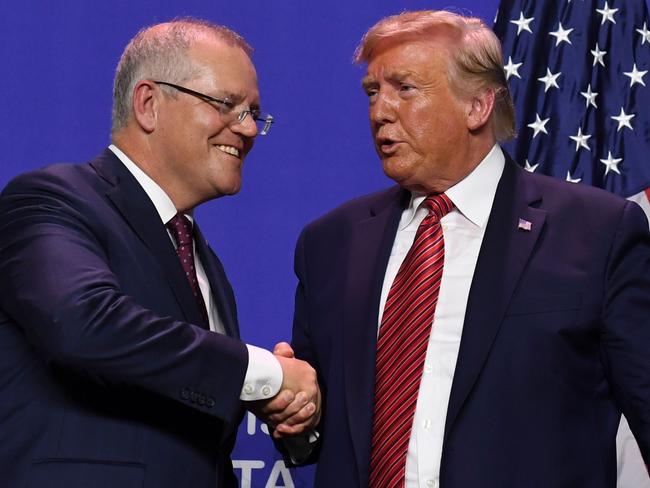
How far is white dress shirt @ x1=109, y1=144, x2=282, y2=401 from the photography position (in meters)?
2.12

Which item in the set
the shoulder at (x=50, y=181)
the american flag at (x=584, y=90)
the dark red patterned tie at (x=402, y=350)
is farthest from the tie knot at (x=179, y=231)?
the american flag at (x=584, y=90)

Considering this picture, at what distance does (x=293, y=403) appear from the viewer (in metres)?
2.23

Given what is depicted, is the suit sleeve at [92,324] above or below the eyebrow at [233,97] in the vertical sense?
below

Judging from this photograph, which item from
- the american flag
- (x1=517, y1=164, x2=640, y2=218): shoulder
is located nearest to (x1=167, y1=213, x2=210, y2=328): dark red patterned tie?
(x1=517, y1=164, x2=640, y2=218): shoulder

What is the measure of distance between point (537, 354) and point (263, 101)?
5.13 ft

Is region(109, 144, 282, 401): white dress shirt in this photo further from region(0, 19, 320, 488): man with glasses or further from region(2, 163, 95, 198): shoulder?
region(2, 163, 95, 198): shoulder

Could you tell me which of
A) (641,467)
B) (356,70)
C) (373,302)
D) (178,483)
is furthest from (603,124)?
(178,483)

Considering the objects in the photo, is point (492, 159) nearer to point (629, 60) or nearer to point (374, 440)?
point (374, 440)

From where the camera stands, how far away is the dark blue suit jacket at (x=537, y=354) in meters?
2.12

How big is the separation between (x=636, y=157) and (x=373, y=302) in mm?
1441

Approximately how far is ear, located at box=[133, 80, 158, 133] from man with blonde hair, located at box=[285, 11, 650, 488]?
0.48m

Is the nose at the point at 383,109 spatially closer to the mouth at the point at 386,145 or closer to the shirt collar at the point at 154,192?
the mouth at the point at 386,145

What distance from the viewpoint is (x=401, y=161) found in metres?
2.42

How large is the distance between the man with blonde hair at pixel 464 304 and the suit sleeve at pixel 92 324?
0.35 metres
